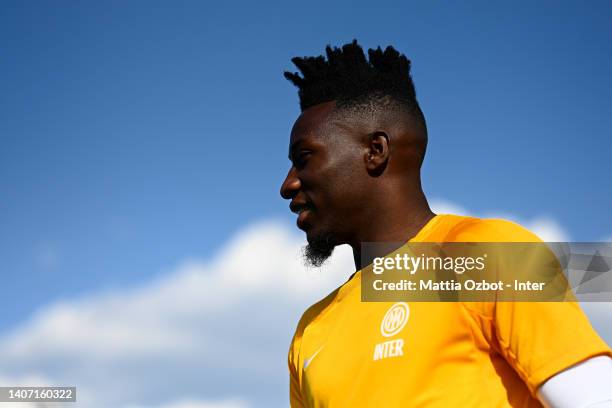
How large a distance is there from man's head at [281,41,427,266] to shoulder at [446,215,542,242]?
2.17ft

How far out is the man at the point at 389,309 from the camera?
2.93 metres

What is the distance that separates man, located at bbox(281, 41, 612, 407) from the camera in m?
2.93

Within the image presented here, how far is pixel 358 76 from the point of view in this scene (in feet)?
15.7

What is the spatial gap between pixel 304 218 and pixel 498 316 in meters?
1.64

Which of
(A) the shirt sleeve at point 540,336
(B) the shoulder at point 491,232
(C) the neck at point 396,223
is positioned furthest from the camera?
(C) the neck at point 396,223

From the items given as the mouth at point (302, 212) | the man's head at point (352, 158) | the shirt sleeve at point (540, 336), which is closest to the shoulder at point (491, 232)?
the shirt sleeve at point (540, 336)

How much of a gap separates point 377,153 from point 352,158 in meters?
0.16

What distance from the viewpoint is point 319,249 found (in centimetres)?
451

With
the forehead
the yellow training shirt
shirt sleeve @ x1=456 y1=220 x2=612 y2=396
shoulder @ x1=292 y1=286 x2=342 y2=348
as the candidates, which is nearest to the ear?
the forehead

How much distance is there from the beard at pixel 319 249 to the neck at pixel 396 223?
267 millimetres

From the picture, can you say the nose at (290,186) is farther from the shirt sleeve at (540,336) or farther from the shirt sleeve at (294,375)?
the shirt sleeve at (540,336)

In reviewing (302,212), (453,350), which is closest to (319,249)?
(302,212)

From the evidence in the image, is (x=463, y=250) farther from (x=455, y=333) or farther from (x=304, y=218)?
(x=304, y=218)

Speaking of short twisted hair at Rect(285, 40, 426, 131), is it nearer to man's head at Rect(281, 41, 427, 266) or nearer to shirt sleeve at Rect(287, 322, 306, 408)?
man's head at Rect(281, 41, 427, 266)
